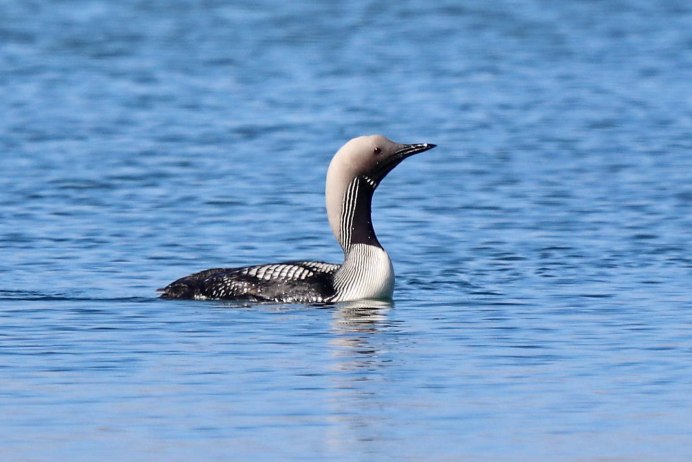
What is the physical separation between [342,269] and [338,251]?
253cm

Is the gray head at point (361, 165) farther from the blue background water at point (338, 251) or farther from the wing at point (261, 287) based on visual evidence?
the blue background water at point (338, 251)

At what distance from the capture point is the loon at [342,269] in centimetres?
1163

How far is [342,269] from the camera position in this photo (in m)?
11.8

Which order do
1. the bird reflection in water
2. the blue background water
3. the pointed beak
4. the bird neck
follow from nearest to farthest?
the bird reflection in water, the blue background water, the pointed beak, the bird neck

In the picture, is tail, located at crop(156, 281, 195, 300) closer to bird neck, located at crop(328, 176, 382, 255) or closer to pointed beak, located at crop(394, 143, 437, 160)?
bird neck, located at crop(328, 176, 382, 255)

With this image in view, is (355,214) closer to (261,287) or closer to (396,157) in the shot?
(396,157)

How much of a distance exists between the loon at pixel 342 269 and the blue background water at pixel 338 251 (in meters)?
0.19

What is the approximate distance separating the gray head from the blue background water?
0.78 m

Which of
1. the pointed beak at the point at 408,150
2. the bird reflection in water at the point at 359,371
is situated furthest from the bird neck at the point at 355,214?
the bird reflection in water at the point at 359,371

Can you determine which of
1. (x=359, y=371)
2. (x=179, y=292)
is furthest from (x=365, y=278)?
(x=359, y=371)

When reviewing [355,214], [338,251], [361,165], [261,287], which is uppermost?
[361,165]

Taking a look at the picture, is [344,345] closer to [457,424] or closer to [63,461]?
[457,424]

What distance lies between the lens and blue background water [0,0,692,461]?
26.2 feet

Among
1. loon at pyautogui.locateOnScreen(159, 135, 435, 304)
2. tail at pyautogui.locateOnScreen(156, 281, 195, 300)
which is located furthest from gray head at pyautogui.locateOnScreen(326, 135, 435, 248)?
tail at pyautogui.locateOnScreen(156, 281, 195, 300)
